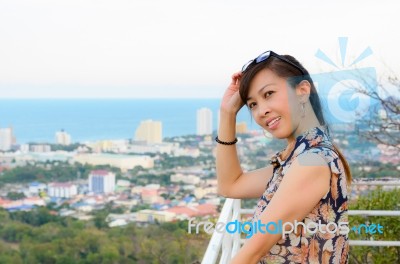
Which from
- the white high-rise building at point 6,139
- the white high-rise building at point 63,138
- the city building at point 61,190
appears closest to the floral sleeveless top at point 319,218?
the city building at point 61,190

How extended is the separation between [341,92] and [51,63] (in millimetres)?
12226

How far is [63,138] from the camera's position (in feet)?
33.2

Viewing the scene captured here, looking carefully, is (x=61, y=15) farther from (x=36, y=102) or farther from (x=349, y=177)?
(x=349, y=177)

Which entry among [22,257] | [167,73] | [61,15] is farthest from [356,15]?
[61,15]

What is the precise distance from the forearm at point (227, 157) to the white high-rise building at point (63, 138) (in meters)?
8.84

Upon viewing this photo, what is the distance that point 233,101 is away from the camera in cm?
133

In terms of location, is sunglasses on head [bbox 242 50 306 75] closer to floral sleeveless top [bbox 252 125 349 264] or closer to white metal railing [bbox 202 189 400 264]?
floral sleeveless top [bbox 252 125 349 264]

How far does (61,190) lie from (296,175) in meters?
8.19

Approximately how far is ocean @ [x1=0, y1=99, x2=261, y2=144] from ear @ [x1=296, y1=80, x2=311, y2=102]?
7.44 metres

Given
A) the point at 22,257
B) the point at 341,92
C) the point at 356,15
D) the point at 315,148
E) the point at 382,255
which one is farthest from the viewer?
the point at 22,257

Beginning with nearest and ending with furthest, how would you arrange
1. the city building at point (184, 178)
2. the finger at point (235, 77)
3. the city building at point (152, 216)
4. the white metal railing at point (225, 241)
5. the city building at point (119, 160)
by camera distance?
the white metal railing at point (225, 241)
the finger at point (235, 77)
the city building at point (152, 216)
the city building at point (184, 178)
the city building at point (119, 160)

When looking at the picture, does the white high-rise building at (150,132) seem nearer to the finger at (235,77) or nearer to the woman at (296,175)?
the finger at (235,77)

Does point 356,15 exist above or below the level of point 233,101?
above

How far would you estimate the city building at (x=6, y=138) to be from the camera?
359 inches
